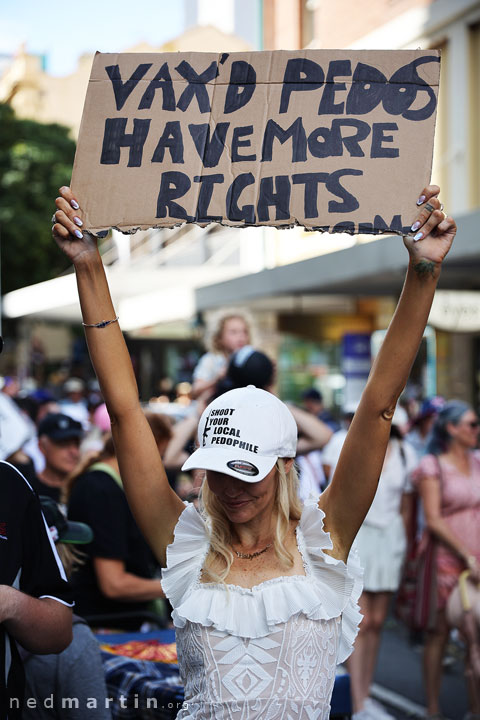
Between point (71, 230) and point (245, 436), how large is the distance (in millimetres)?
737

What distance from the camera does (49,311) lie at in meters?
22.2

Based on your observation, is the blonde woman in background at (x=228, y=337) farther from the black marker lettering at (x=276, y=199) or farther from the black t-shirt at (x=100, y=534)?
the black marker lettering at (x=276, y=199)

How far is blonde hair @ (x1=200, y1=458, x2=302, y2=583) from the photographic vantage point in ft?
7.91

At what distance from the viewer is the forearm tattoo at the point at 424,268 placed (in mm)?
2332

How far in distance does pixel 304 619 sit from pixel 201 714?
0.34 m

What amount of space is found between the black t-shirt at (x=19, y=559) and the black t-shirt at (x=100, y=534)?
1787mm

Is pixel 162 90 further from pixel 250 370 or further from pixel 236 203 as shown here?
pixel 250 370

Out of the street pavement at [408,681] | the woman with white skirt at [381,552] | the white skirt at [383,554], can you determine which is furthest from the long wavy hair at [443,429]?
the street pavement at [408,681]

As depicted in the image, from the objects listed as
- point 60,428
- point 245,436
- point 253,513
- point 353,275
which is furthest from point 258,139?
point 353,275

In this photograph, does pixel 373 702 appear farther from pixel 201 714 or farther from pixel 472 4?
pixel 472 4

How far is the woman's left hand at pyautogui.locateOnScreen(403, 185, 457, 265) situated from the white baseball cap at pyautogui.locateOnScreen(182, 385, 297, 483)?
0.54 metres

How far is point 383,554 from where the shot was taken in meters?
6.56

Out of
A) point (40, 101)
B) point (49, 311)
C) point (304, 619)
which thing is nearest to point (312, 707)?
point (304, 619)

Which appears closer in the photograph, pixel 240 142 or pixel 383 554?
pixel 240 142
